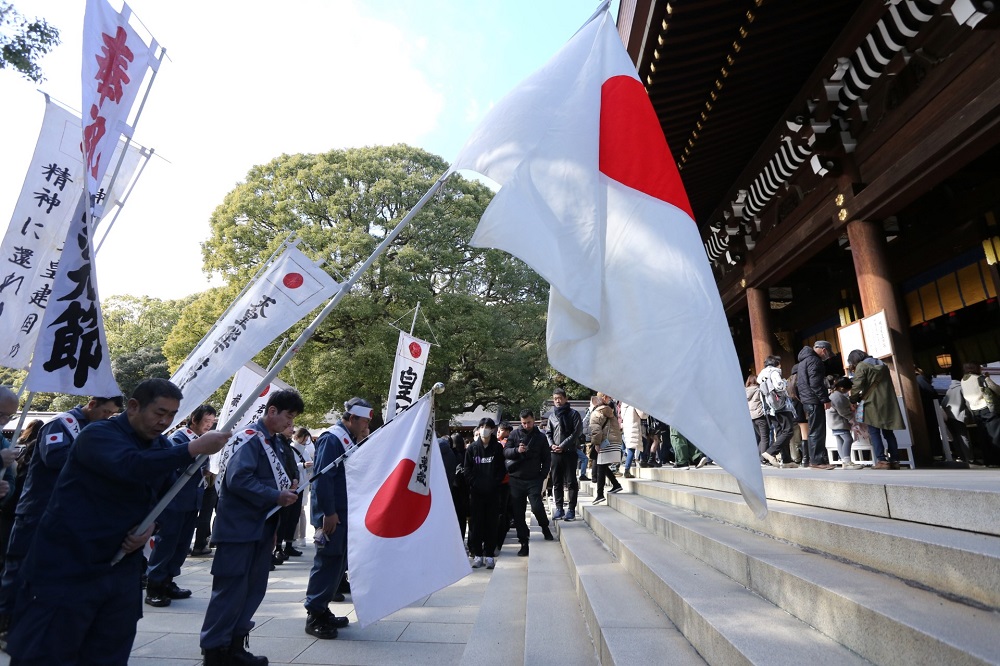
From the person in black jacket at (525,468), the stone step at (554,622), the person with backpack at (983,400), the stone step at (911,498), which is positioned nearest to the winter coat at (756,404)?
the person with backpack at (983,400)

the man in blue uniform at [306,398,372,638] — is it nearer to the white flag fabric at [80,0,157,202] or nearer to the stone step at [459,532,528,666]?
the stone step at [459,532,528,666]

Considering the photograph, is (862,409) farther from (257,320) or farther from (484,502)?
(257,320)

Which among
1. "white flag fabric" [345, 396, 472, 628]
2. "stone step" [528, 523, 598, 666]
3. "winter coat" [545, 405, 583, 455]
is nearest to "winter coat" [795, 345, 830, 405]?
"winter coat" [545, 405, 583, 455]

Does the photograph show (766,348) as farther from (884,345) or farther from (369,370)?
(369,370)

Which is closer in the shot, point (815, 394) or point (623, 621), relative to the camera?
point (623, 621)

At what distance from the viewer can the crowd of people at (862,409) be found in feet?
18.8

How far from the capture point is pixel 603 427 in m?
8.03

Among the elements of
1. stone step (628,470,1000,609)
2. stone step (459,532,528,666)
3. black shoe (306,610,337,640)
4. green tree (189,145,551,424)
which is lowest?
black shoe (306,610,337,640)

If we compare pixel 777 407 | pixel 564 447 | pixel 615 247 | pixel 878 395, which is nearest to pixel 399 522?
pixel 615 247

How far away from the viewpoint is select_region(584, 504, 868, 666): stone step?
1.90 m

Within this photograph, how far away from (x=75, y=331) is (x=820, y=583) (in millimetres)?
3517

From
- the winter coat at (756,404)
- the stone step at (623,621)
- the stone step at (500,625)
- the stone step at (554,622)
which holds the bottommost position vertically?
the stone step at (500,625)

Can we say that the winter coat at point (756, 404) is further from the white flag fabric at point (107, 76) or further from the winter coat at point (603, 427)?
the white flag fabric at point (107, 76)

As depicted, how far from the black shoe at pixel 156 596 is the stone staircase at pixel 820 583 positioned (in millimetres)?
3712
